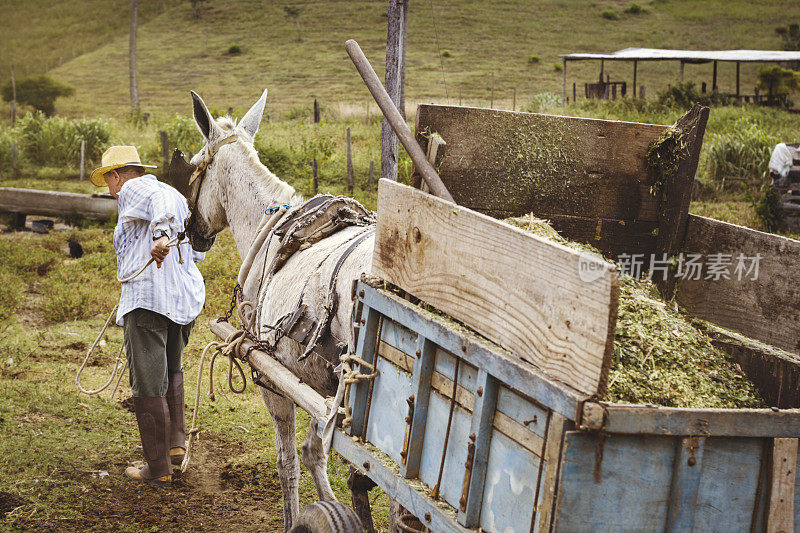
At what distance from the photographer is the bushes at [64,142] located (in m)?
17.8

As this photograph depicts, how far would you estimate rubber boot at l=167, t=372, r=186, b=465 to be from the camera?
491 cm

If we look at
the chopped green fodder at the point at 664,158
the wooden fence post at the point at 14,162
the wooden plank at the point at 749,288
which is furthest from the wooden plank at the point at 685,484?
the wooden fence post at the point at 14,162

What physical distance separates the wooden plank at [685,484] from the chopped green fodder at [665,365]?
0.86ft

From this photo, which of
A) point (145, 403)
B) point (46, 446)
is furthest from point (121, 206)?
point (46, 446)

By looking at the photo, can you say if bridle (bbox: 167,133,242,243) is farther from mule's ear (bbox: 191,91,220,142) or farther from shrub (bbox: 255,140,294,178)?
shrub (bbox: 255,140,294,178)

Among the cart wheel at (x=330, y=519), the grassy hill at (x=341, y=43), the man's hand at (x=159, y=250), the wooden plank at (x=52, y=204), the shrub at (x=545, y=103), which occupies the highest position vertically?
the grassy hill at (x=341, y=43)

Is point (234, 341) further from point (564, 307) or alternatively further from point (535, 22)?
point (535, 22)

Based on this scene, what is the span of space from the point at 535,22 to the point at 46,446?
50.8m

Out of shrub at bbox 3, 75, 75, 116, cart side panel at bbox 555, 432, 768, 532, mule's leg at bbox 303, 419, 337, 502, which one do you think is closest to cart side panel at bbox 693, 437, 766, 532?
cart side panel at bbox 555, 432, 768, 532

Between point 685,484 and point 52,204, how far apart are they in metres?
12.8

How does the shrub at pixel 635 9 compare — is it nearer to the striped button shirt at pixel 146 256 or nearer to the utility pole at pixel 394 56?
the utility pole at pixel 394 56

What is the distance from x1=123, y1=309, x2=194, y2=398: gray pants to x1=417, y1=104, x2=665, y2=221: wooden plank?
8.20ft

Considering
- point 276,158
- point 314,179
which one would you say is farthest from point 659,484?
point 276,158

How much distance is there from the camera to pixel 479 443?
A: 1918 mm
